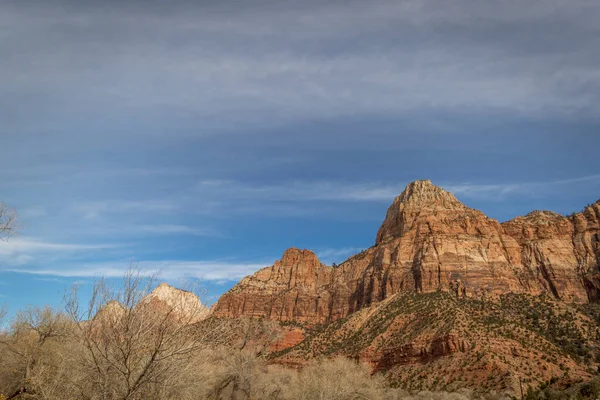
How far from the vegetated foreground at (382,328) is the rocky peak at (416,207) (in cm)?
52

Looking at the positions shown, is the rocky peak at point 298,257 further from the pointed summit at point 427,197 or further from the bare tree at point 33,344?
the bare tree at point 33,344

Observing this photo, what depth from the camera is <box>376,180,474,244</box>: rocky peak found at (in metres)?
114

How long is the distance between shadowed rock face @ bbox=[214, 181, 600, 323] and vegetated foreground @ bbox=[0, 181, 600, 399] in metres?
0.36

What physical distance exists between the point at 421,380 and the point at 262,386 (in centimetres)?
2716

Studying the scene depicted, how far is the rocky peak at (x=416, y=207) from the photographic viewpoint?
11400cm

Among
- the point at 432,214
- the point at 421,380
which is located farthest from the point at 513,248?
the point at 421,380

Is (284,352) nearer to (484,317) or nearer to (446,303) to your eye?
(446,303)

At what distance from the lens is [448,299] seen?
8494cm

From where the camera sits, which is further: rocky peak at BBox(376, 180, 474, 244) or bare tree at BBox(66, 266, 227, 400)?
rocky peak at BBox(376, 180, 474, 244)

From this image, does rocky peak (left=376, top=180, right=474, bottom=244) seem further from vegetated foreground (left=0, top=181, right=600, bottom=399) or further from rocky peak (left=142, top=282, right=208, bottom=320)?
rocky peak (left=142, top=282, right=208, bottom=320)

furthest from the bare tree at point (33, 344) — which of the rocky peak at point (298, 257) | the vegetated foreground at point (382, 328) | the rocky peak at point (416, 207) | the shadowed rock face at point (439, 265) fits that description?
the rocky peak at point (298, 257)

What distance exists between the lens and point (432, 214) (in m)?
112

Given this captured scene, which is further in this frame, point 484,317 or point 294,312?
point 294,312

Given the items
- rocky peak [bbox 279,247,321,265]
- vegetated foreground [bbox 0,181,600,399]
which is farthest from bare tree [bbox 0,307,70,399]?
rocky peak [bbox 279,247,321,265]
